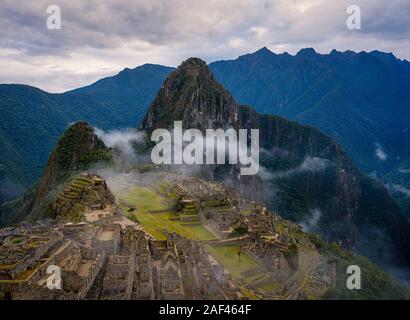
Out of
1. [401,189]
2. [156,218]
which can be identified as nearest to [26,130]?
[156,218]

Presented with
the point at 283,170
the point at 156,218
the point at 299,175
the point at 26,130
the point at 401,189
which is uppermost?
the point at 26,130

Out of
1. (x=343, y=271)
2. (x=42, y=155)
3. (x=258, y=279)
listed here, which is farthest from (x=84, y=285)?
(x=42, y=155)

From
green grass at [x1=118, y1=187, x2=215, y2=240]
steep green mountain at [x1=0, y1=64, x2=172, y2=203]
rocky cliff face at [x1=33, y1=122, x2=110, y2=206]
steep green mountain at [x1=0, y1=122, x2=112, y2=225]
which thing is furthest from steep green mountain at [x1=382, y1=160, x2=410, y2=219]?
green grass at [x1=118, y1=187, x2=215, y2=240]

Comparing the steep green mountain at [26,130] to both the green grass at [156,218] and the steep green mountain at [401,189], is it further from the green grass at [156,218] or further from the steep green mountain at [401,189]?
the steep green mountain at [401,189]

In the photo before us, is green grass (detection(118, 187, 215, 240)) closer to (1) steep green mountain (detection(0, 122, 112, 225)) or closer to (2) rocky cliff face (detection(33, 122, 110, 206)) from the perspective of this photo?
(1) steep green mountain (detection(0, 122, 112, 225))

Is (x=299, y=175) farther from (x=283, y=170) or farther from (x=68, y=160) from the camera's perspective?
(x=68, y=160)

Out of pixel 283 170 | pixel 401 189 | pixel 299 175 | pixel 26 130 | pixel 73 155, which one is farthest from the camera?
pixel 401 189
